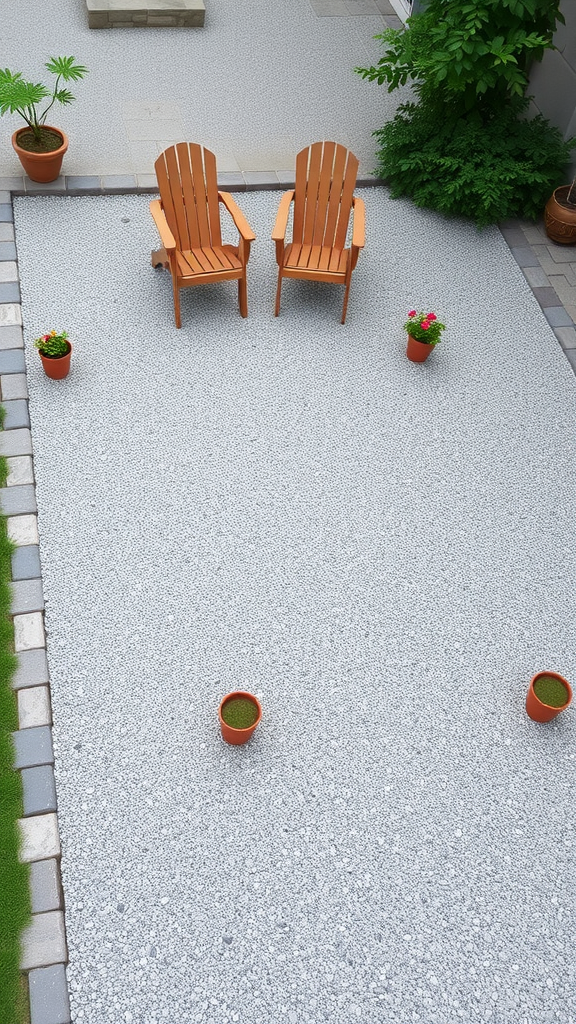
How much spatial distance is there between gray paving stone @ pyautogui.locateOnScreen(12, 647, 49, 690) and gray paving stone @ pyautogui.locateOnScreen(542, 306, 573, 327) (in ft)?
13.0

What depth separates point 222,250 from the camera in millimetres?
5336

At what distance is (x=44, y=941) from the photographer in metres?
3.04

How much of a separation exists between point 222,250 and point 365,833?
11.8 ft

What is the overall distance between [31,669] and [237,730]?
3.23ft

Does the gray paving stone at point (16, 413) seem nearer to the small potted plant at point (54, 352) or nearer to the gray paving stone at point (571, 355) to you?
the small potted plant at point (54, 352)

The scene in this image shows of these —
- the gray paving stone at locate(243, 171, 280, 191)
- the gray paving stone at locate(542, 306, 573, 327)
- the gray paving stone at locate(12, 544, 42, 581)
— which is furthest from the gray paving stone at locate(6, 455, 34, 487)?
the gray paving stone at locate(542, 306, 573, 327)

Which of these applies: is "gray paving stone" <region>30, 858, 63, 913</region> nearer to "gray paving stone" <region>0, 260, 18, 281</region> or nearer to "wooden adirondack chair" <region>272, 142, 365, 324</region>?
"wooden adirondack chair" <region>272, 142, 365, 324</region>

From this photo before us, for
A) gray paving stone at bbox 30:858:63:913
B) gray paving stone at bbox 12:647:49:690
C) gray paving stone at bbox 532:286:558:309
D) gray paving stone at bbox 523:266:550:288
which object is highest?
gray paving stone at bbox 523:266:550:288

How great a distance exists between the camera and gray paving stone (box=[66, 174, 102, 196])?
237 inches

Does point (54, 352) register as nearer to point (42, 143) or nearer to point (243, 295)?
point (243, 295)

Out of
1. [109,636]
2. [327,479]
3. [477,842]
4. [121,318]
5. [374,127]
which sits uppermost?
[374,127]

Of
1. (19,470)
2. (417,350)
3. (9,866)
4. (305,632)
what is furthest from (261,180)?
(9,866)

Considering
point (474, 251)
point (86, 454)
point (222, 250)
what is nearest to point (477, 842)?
point (86, 454)

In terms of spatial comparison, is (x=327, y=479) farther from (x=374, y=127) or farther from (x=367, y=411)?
(x=374, y=127)
